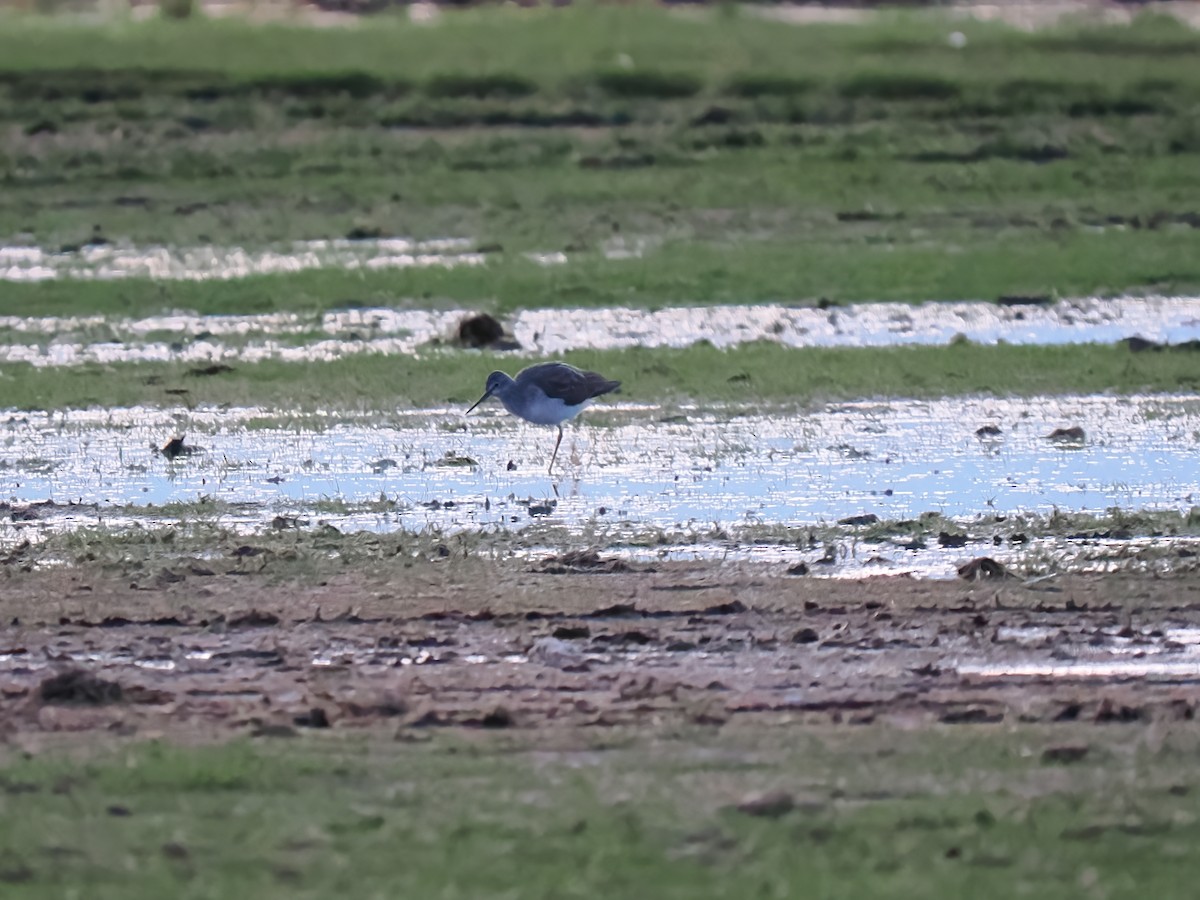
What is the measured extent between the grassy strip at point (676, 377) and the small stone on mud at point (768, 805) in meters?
7.54

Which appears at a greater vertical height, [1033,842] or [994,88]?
[994,88]

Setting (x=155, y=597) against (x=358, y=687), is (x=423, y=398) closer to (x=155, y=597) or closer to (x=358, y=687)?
(x=155, y=597)

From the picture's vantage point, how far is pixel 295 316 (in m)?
17.5

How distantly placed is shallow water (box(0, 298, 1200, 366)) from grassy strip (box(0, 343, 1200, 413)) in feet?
1.69

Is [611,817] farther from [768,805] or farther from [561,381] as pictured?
[561,381]

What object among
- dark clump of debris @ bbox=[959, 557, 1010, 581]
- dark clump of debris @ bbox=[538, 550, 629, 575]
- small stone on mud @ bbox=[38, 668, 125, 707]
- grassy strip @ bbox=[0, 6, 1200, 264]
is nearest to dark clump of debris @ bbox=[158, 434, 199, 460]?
dark clump of debris @ bbox=[538, 550, 629, 575]

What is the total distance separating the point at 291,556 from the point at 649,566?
149cm

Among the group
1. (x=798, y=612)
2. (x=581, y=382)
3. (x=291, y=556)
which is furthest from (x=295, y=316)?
(x=798, y=612)

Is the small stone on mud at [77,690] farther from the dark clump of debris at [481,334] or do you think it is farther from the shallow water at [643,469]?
the dark clump of debris at [481,334]

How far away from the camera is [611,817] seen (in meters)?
6.43

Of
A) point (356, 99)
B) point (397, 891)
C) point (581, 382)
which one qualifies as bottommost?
point (397, 891)

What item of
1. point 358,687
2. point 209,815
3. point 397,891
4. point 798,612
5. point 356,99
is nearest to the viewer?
point 397,891

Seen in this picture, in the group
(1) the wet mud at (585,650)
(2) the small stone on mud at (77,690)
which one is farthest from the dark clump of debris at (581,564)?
(2) the small stone on mud at (77,690)

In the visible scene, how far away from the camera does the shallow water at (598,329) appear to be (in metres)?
16.3
